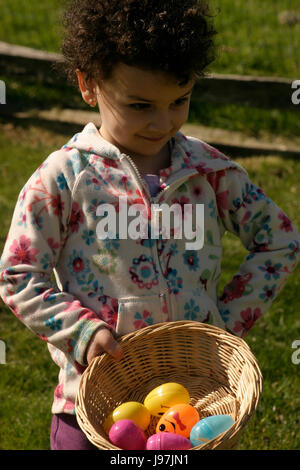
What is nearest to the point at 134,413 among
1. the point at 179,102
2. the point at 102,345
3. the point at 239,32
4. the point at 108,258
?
the point at 102,345

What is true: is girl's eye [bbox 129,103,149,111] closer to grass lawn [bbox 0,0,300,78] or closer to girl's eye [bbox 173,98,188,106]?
girl's eye [bbox 173,98,188,106]

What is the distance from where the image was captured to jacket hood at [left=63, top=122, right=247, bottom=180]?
2199 mm

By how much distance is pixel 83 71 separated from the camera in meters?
2.23

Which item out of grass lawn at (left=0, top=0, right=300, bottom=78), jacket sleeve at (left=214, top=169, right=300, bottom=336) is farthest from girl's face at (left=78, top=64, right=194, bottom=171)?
grass lawn at (left=0, top=0, right=300, bottom=78)

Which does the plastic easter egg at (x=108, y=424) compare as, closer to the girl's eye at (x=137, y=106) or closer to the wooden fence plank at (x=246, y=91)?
the girl's eye at (x=137, y=106)

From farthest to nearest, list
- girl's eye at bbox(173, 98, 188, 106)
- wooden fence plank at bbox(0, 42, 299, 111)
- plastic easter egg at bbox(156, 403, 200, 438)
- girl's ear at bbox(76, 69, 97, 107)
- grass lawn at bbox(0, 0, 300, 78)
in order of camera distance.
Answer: grass lawn at bbox(0, 0, 300, 78)
wooden fence plank at bbox(0, 42, 299, 111)
girl's ear at bbox(76, 69, 97, 107)
girl's eye at bbox(173, 98, 188, 106)
plastic easter egg at bbox(156, 403, 200, 438)

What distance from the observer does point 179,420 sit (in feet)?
6.66

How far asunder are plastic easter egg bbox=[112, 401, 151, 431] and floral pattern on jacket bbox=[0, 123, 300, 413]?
0.18 m

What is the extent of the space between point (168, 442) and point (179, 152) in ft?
3.07

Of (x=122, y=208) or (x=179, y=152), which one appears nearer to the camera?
(x=122, y=208)

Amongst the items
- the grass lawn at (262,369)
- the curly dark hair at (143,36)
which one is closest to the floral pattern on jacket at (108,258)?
the curly dark hair at (143,36)

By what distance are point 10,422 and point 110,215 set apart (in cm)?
134

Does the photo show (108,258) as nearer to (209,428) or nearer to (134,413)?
(134,413)
